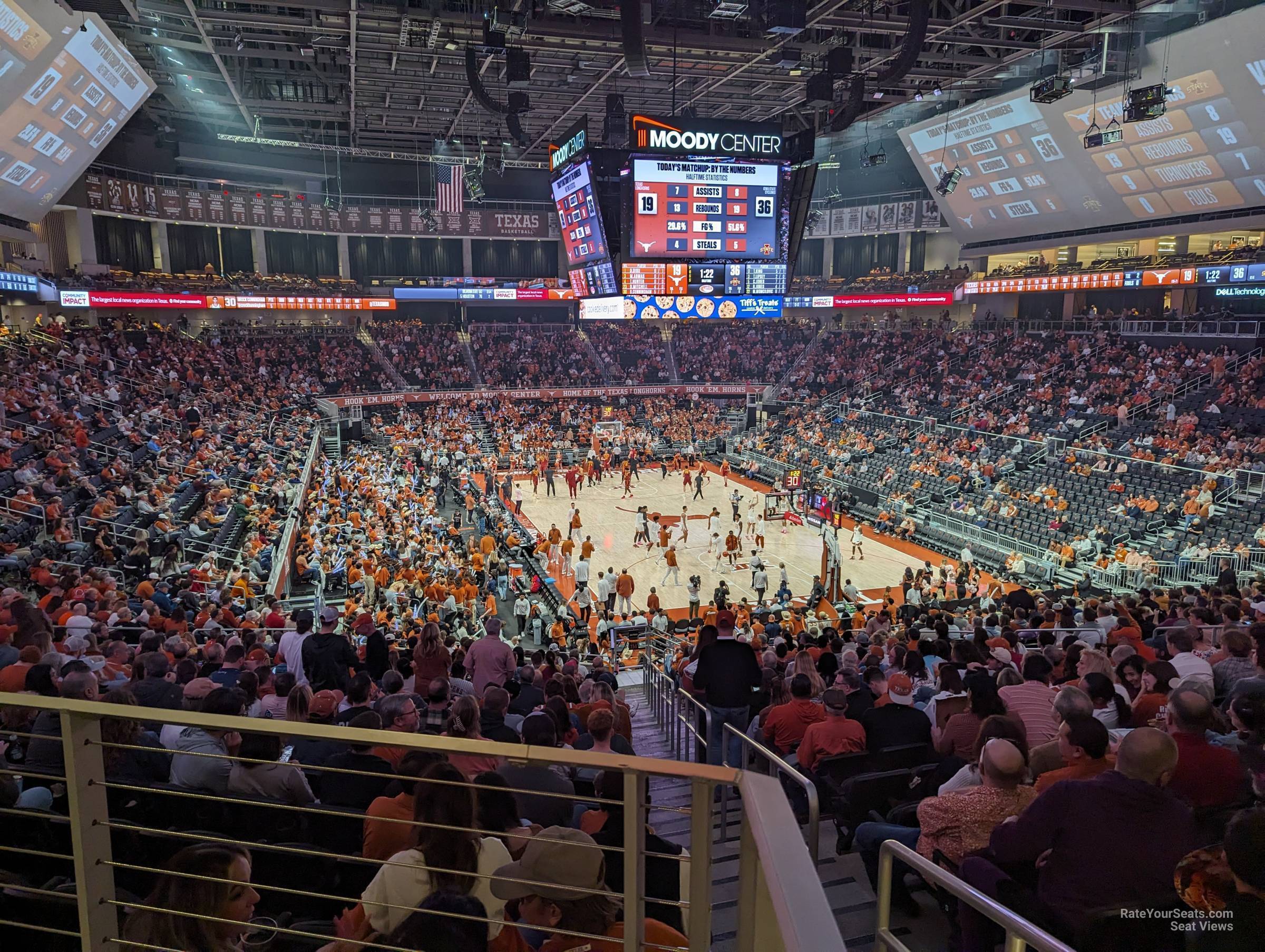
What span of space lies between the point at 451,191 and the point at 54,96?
53.1ft

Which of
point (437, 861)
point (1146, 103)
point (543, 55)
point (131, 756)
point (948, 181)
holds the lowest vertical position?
point (131, 756)

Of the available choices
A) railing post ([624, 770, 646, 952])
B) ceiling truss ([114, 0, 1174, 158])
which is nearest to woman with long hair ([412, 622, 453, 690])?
railing post ([624, 770, 646, 952])

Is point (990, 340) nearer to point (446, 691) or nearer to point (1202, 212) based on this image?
point (1202, 212)

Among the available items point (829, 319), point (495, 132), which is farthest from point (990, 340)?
point (495, 132)

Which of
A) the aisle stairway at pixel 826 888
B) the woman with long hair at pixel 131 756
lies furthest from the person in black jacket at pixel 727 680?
the woman with long hair at pixel 131 756

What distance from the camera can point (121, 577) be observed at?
12.4 meters

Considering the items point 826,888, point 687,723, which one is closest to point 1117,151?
point 687,723

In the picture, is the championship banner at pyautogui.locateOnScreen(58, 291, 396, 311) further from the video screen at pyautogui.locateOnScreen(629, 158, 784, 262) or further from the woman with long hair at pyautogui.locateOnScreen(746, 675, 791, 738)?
the woman with long hair at pyautogui.locateOnScreen(746, 675, 791, 738)

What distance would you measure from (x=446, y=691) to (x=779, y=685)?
2.66m

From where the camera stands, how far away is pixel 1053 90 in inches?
754

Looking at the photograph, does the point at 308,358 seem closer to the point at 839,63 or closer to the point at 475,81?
the point at 475,81

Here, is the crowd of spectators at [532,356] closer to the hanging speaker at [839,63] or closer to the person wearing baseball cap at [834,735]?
the hanging speaker at [839,63]

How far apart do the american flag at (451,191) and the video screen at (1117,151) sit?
17.2 metres

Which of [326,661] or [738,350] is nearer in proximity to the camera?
[326,661]
